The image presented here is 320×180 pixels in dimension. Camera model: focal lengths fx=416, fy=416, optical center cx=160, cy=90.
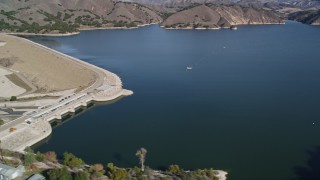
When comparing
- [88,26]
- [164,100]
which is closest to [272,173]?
[164,100]

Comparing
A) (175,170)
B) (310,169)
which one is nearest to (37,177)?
(175,170)

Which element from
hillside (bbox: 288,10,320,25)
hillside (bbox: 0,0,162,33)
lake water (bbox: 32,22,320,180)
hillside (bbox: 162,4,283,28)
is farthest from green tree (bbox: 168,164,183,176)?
hillside (bbox: 288,10,320,25)

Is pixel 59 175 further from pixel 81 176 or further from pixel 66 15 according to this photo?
pixel 66 15

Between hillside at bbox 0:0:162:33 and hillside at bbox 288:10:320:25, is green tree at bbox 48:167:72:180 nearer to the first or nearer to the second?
hillside at bbox 0:0:162:33

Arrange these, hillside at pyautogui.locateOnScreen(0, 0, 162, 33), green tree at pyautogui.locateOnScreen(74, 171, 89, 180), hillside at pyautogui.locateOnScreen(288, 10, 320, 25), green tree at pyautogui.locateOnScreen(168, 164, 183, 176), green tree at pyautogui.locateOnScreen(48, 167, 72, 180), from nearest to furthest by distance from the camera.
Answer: green tree at pyautogui.locateOnScreen(74, 171, 89, 180) < green tree at pyautogui.locateOnScreen(48, 167, 72, 180) < green tree at pyautogui.locateOnScreen(168, 164, 183, 176) < hillside at pyautogui.locateOnScreen(0, 0, 162, 33) < hillside at pyautogui.locateOnScreen(288, 10, 320, 25)

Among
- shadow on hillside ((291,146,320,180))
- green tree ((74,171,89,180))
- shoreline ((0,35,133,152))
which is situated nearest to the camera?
green tree ((74,171,89,180))

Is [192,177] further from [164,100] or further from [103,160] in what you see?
[164,100]
